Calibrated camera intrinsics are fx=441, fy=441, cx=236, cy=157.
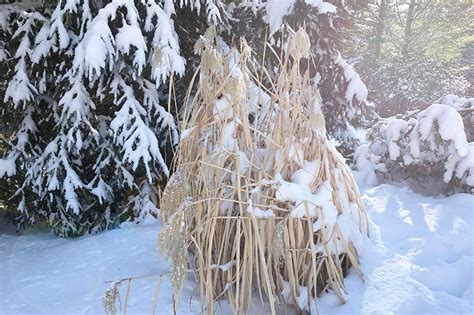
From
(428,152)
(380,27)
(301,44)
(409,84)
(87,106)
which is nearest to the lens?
(301,44)

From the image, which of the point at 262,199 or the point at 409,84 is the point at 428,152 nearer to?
the point at 262,199

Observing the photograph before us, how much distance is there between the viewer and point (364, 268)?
1756 millimetres

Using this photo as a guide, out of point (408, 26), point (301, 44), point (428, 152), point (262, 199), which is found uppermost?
point (408, 26)

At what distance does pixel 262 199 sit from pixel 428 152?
1619 mm

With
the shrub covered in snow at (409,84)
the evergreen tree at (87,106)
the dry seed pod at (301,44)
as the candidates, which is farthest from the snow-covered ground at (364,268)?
the shrub covered in snow at (409,84)

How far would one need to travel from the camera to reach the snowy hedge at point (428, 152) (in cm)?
248

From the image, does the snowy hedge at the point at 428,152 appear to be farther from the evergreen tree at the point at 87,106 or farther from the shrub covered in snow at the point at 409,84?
the shrub covered in snow at the point at 409,84

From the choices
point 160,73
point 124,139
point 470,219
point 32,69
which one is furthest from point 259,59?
point 470,219

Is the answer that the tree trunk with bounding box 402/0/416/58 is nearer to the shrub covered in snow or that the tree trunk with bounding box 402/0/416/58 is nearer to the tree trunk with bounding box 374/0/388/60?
the tree trunk with bounding box 374/0/388/60

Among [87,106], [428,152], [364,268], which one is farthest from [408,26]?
[364,268]

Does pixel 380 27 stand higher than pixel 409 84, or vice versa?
pixel 380 27

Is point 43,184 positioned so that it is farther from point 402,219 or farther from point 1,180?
point 402,219

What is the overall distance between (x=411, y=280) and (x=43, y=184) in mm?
2172

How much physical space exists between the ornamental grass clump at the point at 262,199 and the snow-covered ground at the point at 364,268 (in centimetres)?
13
